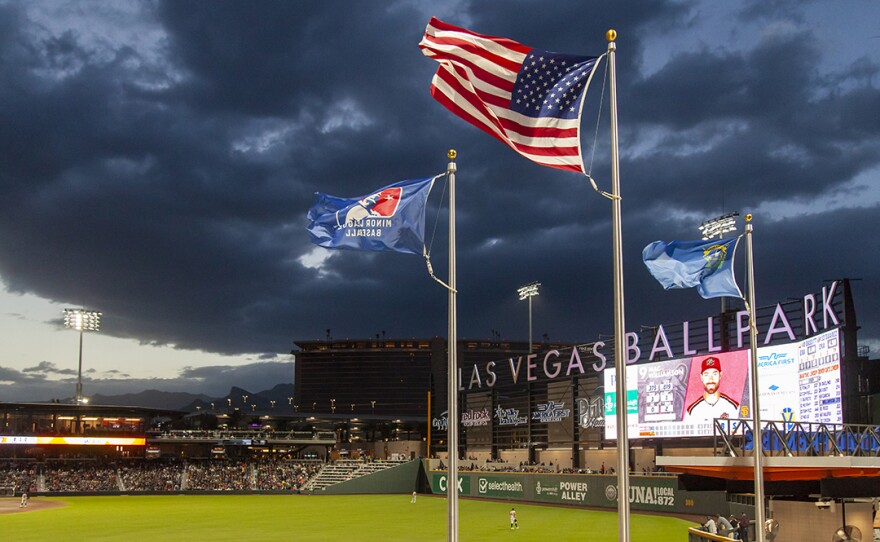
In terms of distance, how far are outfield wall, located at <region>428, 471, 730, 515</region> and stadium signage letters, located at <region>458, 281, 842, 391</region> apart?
28.6ft

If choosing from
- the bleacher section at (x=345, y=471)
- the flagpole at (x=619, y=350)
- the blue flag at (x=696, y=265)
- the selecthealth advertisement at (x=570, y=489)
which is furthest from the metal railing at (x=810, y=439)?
the bleacher section at (x=345, y=471)

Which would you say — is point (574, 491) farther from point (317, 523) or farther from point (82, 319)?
point (82, 319)

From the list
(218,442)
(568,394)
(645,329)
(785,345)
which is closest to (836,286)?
(785,345)

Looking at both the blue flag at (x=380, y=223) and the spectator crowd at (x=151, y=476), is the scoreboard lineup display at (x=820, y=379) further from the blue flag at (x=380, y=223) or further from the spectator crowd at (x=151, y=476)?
the spectator crowd at (x=151, y=476)

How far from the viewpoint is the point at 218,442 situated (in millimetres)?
108125

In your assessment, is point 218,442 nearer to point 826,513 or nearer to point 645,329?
point 645,329

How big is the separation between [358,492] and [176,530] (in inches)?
1681

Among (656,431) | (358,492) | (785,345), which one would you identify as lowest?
(358,492)

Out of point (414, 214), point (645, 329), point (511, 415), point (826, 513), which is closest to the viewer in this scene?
point (414, 214)

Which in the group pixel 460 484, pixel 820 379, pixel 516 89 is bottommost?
pixel 460 484

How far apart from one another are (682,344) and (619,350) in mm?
45398

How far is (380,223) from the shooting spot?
1783cm

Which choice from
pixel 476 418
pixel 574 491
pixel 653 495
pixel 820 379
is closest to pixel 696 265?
pixel 820 379

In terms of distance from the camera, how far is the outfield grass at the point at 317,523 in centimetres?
3950
